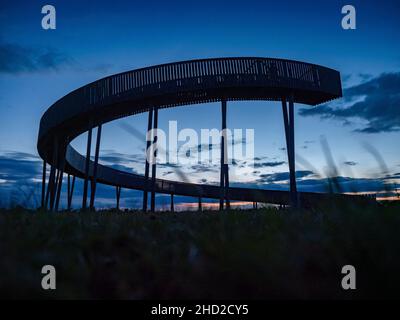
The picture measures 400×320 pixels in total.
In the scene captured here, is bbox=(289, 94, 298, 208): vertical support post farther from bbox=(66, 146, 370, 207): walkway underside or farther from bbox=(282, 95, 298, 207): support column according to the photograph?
bbox=(66, 146, 370, 207): walkway underside

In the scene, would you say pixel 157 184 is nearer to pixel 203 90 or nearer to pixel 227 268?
pixel 203 90

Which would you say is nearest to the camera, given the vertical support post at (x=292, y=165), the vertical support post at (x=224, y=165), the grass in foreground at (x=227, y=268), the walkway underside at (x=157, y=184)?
the grass in foreground at (x=227, y=268)

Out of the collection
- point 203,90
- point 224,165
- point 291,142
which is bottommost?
point 224,165

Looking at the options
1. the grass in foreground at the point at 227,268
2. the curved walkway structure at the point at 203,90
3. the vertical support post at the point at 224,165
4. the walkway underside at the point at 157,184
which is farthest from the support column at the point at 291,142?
the grass in foreground at the point at 227,268

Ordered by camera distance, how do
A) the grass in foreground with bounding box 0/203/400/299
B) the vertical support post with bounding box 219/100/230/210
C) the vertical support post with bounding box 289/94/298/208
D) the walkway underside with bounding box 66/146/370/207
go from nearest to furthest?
the grass in foreground with bounding box 0/203/400/299 < the vertical support post with bounding box 219/100/230/210 < the vertical support post with bounding box 289/94/298/208 < the walkway underside with bounding box 66/146/370/207

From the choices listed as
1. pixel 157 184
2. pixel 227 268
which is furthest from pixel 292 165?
pixel 157 184

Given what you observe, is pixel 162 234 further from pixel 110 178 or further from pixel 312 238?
pixel 110 178

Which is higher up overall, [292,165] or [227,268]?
[292,165]

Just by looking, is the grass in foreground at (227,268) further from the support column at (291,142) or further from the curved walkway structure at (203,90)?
the support column at (291,142)

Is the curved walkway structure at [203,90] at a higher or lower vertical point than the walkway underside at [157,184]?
higher

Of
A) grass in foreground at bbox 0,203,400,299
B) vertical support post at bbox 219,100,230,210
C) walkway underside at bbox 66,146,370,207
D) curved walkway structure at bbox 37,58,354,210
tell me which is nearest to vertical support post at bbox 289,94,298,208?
curved walkway structure at bbox 37,58,354,210

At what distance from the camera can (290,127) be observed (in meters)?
12.9

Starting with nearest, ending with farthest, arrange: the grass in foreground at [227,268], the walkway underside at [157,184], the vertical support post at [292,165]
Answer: the grass in foreground at [227,268], the vertical support post at [292,165], the walkway underside at [157,184]
